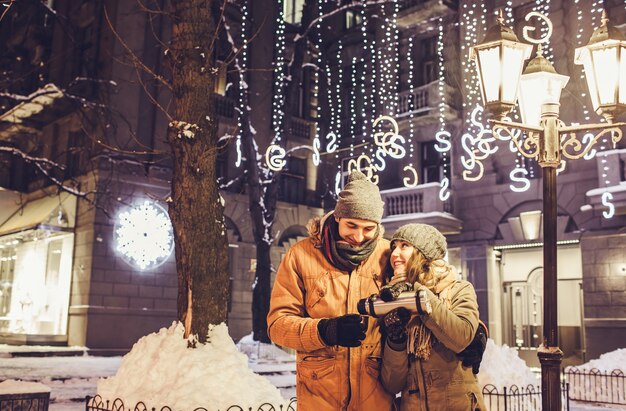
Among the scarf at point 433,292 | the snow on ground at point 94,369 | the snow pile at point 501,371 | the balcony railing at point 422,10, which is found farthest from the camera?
the balcony railing at point 422,10

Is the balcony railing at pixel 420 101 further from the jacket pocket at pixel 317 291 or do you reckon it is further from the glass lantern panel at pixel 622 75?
the jacket pocket at pixel 317 291

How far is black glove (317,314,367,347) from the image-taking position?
3.23 m

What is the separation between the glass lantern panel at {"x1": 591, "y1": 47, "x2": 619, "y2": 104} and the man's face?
13.9 feet

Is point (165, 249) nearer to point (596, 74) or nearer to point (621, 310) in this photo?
point (621, 310)

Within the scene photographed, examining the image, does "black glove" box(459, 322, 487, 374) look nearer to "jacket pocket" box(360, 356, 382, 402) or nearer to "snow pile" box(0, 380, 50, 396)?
"jacket pocket" box(360, 356, 382, 402)

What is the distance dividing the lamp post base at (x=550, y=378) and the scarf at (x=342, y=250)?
10.2ft

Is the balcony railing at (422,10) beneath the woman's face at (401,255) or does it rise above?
above

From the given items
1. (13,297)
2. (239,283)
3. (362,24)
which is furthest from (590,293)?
(13,297)

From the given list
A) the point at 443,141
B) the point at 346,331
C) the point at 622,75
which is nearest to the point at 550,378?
the point at 622,75

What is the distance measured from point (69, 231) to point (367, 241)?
1964cm

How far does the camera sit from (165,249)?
22156mm

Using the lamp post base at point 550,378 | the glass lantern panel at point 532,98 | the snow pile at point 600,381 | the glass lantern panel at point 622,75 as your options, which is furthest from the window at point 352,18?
the lamp post base at point 550,378

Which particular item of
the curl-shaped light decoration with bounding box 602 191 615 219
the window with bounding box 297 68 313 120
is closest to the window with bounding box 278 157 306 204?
the window with bounding box 297 68 313 120

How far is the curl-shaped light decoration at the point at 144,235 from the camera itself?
→ 21109 millimetres
